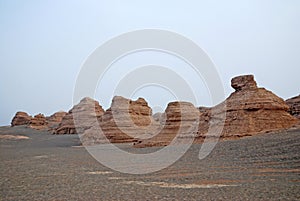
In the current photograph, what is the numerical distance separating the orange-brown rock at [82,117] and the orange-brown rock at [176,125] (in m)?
24.3

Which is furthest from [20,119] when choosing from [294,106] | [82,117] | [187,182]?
[187,182]

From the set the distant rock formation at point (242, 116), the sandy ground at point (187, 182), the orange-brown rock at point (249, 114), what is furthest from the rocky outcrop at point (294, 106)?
the sandy ground at point (187, 182)

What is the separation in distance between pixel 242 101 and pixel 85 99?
129 ft

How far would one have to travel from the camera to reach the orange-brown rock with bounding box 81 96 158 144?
125 ft

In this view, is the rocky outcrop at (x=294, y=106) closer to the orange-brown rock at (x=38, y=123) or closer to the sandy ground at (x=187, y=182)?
the sandy ground at (x=187, y=182)

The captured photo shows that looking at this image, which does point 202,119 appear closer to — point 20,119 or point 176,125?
point 176,125

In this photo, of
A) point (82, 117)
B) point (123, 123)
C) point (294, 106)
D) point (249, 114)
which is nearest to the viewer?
point (249, 114)

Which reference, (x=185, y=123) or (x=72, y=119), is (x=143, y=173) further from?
(x=72, y=119)

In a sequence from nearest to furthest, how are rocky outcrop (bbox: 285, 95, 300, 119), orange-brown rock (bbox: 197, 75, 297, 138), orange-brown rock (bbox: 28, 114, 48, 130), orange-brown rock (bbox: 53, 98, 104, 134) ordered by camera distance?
orange-brown rock (bbox: 197, 75, 297, 138) → rocky outcrop (bbox: 285, 95, 300, 119) → orange-brown rock (bbox: 53, 98, 104, 134) → orange-brown rock (bbox: 28, 114, 48, 130)

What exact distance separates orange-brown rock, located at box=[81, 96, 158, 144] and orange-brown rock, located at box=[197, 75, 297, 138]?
465 inches

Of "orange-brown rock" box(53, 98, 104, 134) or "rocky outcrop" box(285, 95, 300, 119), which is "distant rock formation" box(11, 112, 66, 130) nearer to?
"orange-brown rock" box(53, 98, 104, 134)

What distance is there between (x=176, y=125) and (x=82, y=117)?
1134 inches

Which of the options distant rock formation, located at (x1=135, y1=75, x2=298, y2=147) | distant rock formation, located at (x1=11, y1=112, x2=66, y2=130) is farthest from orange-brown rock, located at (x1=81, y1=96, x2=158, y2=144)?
distant rock formation, located at (x1=11, y1=112, x2=66, y2=130)

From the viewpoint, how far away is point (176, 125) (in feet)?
99.7
